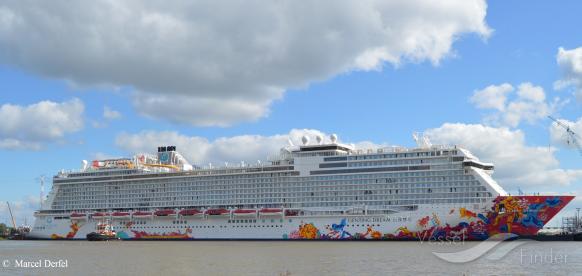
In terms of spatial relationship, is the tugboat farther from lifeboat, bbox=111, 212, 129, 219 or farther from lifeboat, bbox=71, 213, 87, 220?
lifeboat, bbox=71, 213, 87, 220

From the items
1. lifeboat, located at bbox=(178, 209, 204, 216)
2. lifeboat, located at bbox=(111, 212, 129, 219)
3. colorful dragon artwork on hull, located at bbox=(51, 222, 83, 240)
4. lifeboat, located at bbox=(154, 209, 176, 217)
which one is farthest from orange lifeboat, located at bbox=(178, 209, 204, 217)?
colorful dragon artwork on hull, located at bbox=(51, 222, 83, 240)

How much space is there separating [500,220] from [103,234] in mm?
54194

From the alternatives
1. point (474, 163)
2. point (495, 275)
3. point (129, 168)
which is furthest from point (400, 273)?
point (129, 168)

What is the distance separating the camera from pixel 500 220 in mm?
70688

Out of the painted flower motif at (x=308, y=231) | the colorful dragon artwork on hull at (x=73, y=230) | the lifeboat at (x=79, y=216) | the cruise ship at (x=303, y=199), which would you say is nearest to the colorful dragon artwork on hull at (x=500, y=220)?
the cruise ship at (x=303, y=199)

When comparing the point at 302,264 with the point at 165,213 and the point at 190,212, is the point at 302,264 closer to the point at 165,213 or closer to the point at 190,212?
the point at 190,212

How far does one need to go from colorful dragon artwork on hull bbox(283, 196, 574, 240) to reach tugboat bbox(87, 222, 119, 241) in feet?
140

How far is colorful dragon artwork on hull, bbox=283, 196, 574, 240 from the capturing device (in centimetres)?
6981

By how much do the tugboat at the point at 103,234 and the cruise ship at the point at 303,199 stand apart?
188cm

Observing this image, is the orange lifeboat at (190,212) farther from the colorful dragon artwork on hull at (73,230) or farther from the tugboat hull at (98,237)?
the colorful dragon artwork on hull at (73,230)

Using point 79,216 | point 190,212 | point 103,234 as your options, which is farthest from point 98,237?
point 190,212

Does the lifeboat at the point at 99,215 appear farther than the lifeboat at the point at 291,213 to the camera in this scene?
Yes

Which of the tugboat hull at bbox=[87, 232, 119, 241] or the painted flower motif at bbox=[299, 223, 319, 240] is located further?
the tugboat hull at bbox=[87, 232, 119, 241]

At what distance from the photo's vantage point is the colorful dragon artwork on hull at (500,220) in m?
69.8
